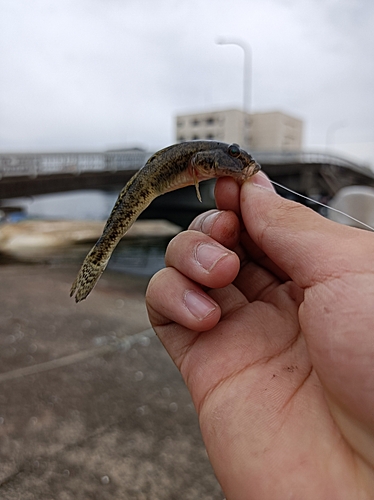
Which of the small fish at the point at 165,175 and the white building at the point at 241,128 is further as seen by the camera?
the white building at the point at 241,128

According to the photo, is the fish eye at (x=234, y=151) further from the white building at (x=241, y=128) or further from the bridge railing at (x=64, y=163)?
the white building at (x=241, y=128)

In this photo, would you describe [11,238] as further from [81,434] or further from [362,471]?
[362,471]

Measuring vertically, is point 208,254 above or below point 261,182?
below

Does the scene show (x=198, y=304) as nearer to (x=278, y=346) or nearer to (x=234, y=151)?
(x=278, y=346)

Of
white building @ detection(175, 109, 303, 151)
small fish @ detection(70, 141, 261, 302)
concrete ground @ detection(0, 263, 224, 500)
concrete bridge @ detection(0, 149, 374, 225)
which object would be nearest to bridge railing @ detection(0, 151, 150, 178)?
concrete bridge @ detection(0, 149, 374, 225)

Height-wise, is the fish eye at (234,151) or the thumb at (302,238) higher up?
the fish eye at (234,151)

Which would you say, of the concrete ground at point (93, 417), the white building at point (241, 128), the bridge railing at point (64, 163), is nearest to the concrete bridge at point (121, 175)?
the bridge railing at point (64, 163)

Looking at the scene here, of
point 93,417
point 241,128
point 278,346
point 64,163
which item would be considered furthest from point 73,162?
point 241,128

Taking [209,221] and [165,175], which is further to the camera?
[165,175]
